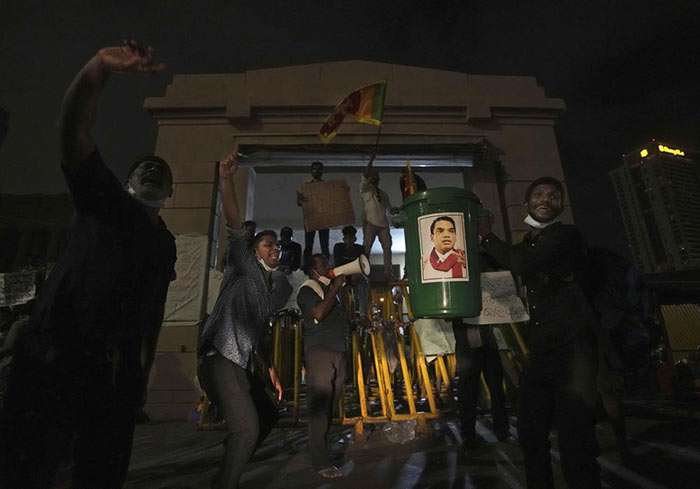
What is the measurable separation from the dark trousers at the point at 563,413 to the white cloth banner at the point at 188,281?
603 centimetres

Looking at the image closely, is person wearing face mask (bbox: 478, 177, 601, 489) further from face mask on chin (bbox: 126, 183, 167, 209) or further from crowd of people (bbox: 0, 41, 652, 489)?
face mask on chin (bbox: 126, 183, 167, 209)

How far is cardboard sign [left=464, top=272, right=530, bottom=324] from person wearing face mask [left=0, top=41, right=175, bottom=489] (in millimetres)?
3551

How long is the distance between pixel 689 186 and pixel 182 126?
14350 centimetres

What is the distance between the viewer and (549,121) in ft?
27.7

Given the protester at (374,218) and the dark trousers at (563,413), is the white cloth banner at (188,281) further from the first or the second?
the dark trousers at (563,413)

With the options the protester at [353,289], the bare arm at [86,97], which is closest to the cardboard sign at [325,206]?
the protester at [353,289]

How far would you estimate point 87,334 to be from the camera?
1.43m

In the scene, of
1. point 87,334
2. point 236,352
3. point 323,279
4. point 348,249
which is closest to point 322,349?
point 323,279

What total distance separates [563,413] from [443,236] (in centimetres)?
124

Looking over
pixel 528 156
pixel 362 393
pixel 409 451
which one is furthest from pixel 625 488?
pixel 528 156

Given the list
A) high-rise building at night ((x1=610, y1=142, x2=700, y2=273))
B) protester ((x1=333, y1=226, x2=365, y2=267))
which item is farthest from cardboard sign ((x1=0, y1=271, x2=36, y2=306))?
high-rise building at night ((x1=610, y1=142, x2=700, y2=273))

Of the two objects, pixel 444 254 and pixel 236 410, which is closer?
pixel 444 254

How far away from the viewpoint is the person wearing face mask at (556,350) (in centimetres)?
198

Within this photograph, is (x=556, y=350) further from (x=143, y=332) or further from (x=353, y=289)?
(x=353, y=289)
